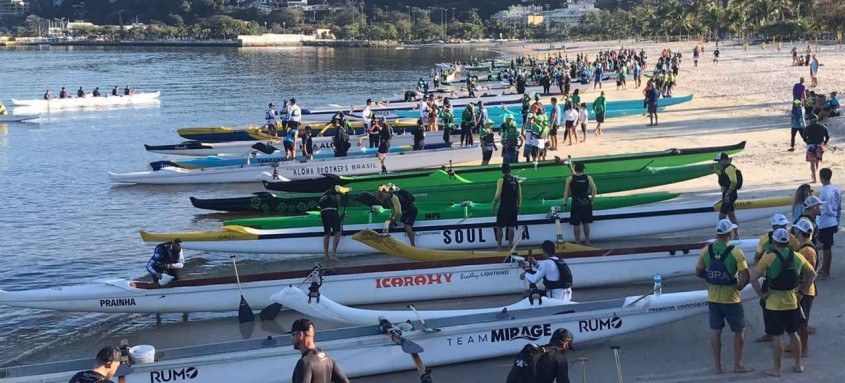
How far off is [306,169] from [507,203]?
32.6ft

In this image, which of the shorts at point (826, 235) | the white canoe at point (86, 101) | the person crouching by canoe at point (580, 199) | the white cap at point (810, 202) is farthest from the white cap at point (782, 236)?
the white canoe at point (86, 101)

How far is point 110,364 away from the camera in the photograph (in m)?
6.93

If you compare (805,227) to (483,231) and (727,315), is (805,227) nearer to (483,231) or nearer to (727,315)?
(727,315)

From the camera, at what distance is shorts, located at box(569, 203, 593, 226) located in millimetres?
14625

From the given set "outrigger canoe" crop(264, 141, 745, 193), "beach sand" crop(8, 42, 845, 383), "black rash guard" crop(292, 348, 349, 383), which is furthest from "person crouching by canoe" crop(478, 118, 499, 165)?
"black rash guard" crop(292, 348, 349, 383)

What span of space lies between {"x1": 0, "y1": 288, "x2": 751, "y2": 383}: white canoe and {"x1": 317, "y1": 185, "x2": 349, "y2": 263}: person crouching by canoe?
5.22 m

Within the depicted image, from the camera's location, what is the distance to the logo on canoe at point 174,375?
362 inches

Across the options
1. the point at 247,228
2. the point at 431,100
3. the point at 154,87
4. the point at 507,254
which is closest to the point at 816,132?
the point at 507,254

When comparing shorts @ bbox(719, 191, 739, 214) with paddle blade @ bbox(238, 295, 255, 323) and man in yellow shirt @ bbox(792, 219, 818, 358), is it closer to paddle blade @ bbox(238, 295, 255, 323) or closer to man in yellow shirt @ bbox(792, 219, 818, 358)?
man in yellow shirt @ bbox(792, 219, 818, 358)

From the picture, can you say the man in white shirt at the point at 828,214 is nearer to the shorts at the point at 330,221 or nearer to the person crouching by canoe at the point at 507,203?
the person crouching by canoe at the point at 507,203

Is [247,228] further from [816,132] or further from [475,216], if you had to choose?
[816,132]

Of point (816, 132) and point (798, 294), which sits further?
point (816, 132)

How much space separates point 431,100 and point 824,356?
2363 centimetres

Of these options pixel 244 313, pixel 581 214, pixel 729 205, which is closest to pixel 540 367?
pixel 244 313
